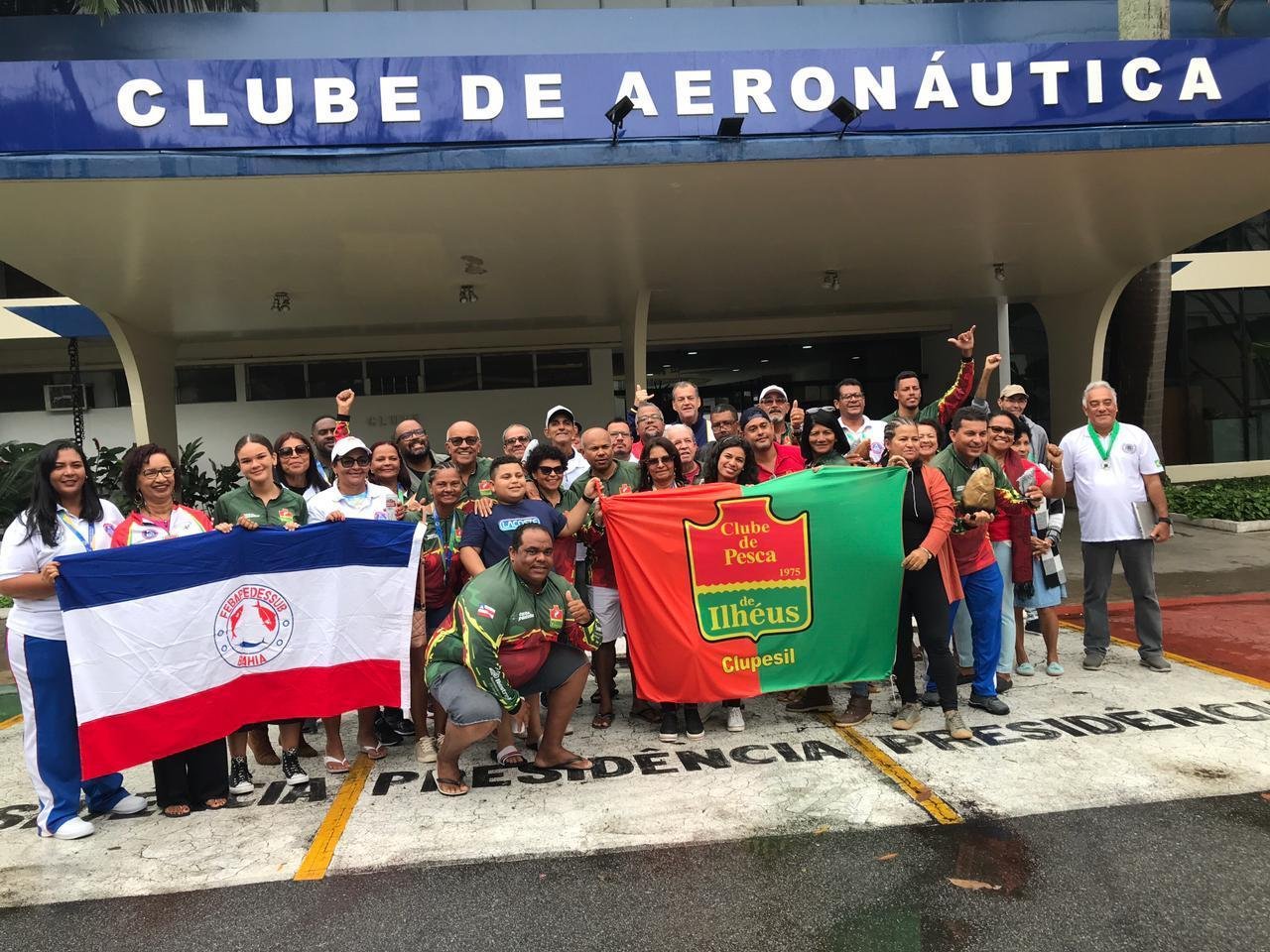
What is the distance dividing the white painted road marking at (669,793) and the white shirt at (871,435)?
192 centimetres

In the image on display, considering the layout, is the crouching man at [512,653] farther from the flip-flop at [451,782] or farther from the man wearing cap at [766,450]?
the man wearing cap at [766,450]

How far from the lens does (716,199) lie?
29.5 ft

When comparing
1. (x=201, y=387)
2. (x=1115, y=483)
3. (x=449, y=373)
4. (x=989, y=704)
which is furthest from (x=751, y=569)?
(x=201, y=387)

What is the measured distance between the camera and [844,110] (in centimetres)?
745

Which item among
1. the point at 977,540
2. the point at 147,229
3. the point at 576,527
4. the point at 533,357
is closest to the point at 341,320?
the point at 533,357

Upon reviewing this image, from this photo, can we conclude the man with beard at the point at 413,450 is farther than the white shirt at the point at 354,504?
Yes

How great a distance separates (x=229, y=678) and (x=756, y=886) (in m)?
2.78

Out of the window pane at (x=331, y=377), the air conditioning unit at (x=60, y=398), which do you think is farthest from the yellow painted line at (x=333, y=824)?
the air conditioning unit at (x=60, y=398)

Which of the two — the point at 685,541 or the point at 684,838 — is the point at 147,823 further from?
the point at 685,541

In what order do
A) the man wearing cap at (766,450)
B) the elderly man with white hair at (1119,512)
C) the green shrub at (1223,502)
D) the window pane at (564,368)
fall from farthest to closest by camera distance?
the window pane at (564,368) < the green shrub at (1223,502) < the elderly man with white hair at (1119,512) < the man wearing cap at (766,450)

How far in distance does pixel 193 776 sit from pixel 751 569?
3.06 metres

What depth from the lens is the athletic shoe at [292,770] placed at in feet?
15.2

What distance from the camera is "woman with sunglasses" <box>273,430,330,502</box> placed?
5.28m

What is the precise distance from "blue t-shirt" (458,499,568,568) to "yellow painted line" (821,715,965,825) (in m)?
1.99
